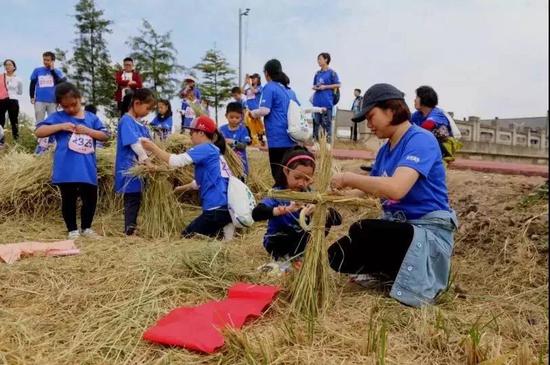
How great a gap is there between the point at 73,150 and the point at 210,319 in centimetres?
245

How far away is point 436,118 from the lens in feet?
15.8

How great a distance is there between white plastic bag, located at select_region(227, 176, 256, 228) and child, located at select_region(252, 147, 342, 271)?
0.56 meters

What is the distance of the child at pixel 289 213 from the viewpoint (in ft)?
9.48

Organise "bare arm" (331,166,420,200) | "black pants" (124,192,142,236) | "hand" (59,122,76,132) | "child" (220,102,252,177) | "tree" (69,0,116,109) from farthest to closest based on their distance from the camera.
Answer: "tree" (69,0,116,109)
"child" (220,102,252,177)
"black pants" (124,192,142,236)
"hand" (59,122,76,132)
"bare arm" (331,166,420,200)

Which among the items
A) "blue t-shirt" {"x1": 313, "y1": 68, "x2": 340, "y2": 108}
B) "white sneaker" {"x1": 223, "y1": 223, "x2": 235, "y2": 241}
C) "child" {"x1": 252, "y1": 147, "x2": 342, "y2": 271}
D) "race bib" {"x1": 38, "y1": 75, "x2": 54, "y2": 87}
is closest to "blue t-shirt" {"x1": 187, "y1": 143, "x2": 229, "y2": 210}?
"white sneaker" {"x1": 223, "y1": 223, "x2": 235, "y2": 241}

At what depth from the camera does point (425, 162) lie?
250 centimetres

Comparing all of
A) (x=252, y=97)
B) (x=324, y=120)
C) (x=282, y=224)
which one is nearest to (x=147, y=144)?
(x=282, y=224)

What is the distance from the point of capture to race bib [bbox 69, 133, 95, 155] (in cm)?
423

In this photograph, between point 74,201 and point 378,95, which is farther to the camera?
point 74,201

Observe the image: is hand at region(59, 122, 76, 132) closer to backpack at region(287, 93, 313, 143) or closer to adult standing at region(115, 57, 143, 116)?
backpack at region(287, 93, 313, 143)

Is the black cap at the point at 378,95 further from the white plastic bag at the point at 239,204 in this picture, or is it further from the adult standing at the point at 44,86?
the adult standing at the point at 44,86

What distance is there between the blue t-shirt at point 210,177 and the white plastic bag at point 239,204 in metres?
0.06

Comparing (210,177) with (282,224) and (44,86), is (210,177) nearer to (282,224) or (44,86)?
(282,224)

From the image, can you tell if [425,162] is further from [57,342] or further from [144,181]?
[144,181]
